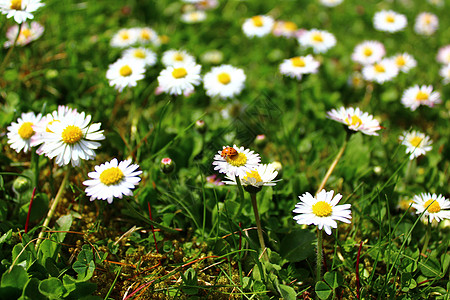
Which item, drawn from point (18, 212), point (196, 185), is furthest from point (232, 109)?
point (18, 212)

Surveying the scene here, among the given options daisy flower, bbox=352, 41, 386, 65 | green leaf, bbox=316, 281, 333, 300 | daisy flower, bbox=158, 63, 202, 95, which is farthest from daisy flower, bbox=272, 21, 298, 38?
green leaf, bbox=316, 281, 333, 300

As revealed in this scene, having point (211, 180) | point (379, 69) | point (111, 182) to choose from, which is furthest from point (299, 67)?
point (111, 182)

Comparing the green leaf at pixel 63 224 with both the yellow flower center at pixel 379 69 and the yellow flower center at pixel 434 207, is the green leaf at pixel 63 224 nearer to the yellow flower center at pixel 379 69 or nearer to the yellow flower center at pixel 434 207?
the yellow flower center at pixel 434 207

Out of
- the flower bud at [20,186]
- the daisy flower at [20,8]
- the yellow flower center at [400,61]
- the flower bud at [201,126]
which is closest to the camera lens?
the flower bud at [20,186]

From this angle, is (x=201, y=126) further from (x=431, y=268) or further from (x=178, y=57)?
(x=431, y=268)

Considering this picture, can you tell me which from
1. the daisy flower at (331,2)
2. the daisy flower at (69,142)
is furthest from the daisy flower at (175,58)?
the daisy flower at (331,2)

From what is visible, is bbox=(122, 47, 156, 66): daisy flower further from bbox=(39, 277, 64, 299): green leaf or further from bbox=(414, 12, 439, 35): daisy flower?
bbox=(414, 12, 439, 35): daisy flower
